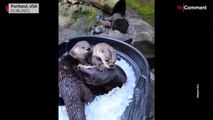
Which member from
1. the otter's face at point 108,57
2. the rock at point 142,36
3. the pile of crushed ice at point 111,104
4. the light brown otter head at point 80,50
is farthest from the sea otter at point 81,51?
the rock at point 142,36

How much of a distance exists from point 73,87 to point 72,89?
0.6 inches

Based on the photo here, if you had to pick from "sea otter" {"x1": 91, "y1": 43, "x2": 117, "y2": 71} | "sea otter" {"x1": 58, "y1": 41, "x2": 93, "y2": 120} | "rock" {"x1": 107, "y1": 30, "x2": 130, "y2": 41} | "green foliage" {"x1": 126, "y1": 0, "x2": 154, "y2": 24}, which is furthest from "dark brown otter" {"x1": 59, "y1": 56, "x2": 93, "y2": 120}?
"green foliage" {"x1": 126, "y1": 0, "x2": 154, "y2": 24}

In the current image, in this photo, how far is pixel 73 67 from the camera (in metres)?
3.44

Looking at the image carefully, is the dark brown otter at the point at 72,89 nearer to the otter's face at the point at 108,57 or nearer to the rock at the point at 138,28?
the otter's face at the point at 108,57

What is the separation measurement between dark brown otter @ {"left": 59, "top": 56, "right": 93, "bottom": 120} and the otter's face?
19 cm

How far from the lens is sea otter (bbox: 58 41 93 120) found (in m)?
3.39

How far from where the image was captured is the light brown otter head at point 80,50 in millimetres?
3438

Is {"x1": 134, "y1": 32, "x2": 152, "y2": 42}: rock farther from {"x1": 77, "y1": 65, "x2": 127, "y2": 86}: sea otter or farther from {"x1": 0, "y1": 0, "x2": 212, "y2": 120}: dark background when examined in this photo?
{"x1": 77, "y1": 65, "x2": 127, "y2": 86}: sea otter

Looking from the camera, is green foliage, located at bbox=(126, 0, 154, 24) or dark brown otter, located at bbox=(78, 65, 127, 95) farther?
green foliage, located at bbox=(126, 0, 154, 24)
